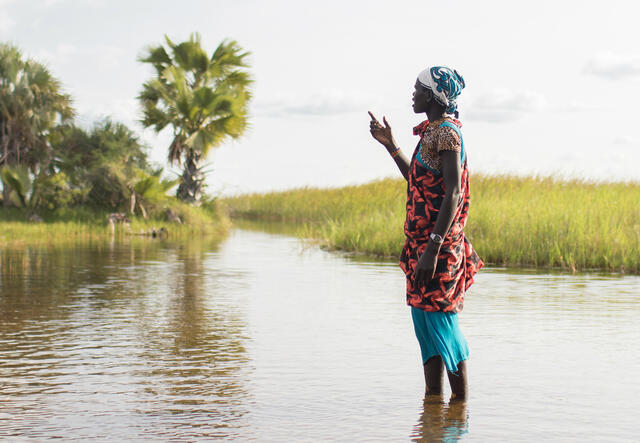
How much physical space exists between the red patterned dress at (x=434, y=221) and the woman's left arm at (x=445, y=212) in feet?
0.33

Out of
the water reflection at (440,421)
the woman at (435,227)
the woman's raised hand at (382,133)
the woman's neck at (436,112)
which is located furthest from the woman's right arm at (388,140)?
the water reflection at (440,421)

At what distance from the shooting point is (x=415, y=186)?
15.1 feet

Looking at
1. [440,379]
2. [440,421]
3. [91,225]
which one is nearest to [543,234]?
[440,379]

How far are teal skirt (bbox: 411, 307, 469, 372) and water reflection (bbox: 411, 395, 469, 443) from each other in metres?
0.22

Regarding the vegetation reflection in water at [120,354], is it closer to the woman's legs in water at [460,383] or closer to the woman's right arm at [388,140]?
the woman's legs in water at [460,383]

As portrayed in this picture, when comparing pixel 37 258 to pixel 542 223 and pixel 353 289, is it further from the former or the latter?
pixel 542 223

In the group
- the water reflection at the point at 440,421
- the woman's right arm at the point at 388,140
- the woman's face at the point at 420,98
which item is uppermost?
the woman's face at the point at 420,98

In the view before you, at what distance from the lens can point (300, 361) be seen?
238 inches

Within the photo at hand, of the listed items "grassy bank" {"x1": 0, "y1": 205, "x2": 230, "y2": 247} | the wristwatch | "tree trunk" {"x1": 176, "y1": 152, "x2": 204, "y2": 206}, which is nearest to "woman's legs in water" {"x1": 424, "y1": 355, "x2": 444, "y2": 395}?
the wristwatch

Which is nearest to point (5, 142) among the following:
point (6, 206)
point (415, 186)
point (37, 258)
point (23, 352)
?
point (6, 206)

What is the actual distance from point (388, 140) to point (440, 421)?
1736 millimetres

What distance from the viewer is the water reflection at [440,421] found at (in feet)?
13.7

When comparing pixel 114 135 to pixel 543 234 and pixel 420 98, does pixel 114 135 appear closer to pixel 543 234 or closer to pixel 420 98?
pixel 543 234

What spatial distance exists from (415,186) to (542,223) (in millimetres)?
10407
